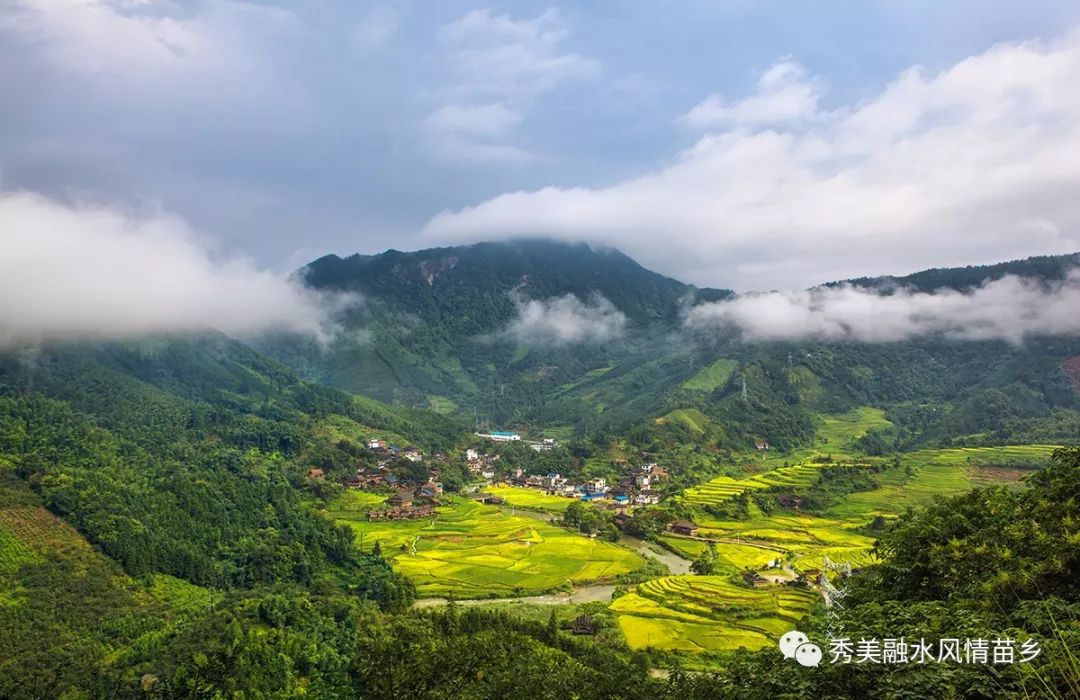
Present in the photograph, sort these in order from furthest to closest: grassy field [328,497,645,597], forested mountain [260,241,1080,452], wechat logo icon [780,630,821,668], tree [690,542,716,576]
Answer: forested mountain [260,241,1080,452]
grassy field [328,497,645,597]
tree [690,542,716,576]
wechat logo icon [780,630,821,668]

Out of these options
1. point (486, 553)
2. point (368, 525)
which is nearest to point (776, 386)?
point (486, 553)

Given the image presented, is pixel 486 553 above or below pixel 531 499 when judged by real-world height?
above

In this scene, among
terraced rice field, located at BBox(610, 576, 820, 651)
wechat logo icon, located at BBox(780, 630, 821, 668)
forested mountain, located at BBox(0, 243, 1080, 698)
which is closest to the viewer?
wechat logo icon, located at BBox(780, 630, 821, 668)

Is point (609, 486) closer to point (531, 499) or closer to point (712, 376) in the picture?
point (531, 499)

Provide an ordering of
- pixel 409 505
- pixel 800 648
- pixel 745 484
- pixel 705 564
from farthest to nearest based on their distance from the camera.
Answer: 1. pixel 745 484
2. pixel 409 505
3. pixel 705 564
4. pixel 800 648

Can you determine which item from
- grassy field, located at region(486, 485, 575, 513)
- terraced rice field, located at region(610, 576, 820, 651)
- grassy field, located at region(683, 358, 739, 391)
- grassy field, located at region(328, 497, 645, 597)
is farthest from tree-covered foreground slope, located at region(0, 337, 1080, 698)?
grassy field, located at region(683, 358, 739, 391)

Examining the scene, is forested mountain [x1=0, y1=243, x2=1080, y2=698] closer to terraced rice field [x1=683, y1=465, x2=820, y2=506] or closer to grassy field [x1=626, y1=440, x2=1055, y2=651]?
grassy field [x1=626, y1=440, x2=1055, y2=651]

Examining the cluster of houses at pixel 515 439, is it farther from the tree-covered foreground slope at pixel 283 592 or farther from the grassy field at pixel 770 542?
the tree-covered foreground slope at pixel 283 592
